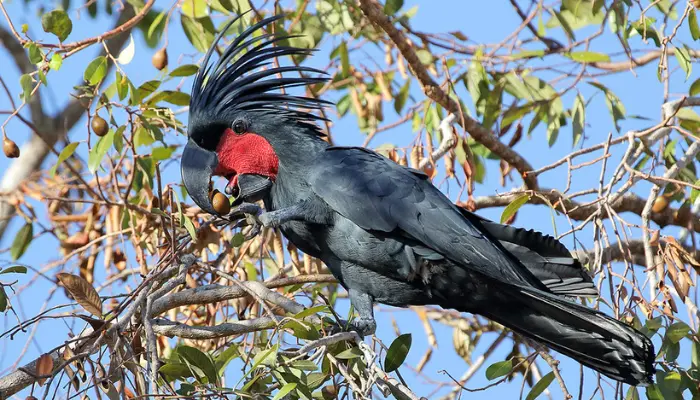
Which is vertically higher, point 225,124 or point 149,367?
point 225,124

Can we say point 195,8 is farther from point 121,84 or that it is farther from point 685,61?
point 685,61

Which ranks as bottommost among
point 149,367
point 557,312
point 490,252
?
point 149,367

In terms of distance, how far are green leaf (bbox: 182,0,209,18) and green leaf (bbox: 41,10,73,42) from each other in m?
0.68

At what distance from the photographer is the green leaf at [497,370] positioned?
10.2 ft

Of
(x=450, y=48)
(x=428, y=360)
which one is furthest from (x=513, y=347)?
(x=450, y=48)

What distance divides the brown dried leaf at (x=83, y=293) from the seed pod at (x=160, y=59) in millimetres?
1449

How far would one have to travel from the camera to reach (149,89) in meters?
3.84

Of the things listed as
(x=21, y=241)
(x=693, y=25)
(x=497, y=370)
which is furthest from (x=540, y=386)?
(x=21, y=241)

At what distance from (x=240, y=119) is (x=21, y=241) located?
1.45 metres

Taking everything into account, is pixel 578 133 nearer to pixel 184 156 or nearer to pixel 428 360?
pixel 428 360

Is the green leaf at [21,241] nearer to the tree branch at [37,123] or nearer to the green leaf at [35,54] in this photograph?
the green leaf at [35,54]

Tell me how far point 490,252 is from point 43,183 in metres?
2.77

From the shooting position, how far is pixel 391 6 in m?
4.19

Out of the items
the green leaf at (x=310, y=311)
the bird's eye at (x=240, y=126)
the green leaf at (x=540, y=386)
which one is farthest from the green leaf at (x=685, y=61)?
the green leaf at (x=310, y=311)
